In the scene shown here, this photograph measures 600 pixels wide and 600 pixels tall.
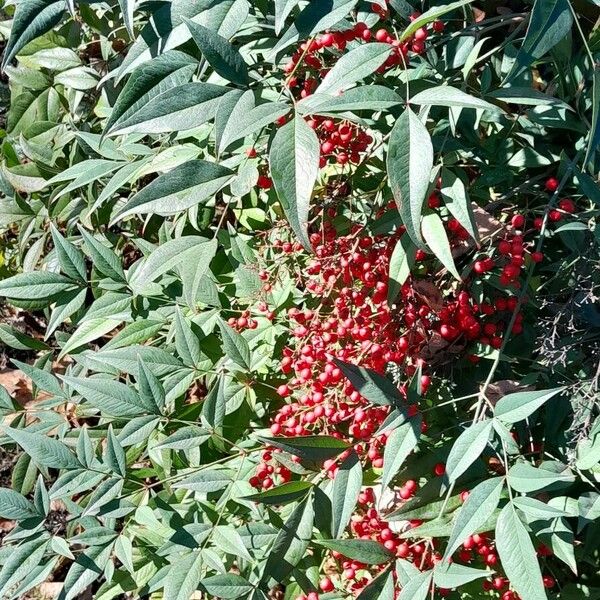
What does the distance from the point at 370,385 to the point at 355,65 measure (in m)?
0.42

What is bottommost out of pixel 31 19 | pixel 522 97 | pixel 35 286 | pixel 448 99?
pixel 35 286

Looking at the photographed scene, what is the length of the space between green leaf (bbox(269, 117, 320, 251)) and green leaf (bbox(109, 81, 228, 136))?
0.11 meters

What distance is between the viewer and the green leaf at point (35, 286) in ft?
4.69

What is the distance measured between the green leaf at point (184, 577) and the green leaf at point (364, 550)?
0.68 ft

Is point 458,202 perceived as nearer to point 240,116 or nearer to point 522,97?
point 522,97

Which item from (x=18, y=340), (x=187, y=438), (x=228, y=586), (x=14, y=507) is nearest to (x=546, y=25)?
(x=187, y=438)

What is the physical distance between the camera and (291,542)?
1210 mm

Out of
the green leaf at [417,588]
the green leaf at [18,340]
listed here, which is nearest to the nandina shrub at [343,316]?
the green leaf at [417,588]

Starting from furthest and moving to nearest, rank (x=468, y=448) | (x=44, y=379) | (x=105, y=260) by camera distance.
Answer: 1. (x=44, y=379)
2. (x=105, y=260)
3. (x=468, y=448)

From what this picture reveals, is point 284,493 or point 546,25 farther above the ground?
point 546,25

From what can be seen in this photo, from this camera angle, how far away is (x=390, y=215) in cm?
123

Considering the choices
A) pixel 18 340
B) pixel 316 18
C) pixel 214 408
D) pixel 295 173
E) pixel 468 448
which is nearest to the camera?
Result: pixel 295 173

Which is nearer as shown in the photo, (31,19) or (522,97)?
(31,19)

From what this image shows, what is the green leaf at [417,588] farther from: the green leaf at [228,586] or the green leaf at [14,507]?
the green leaf at [14,507]
